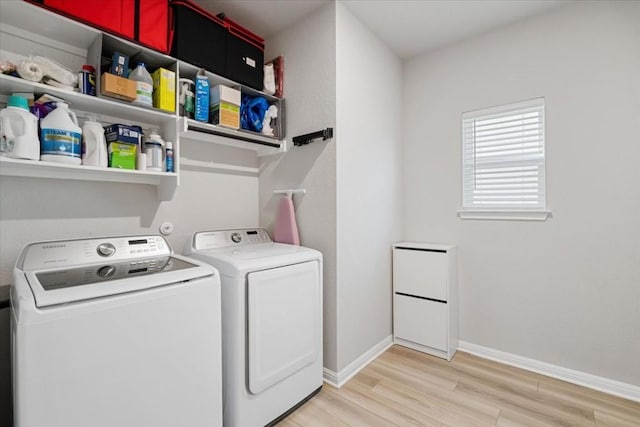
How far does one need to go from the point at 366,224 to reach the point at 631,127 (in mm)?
1732

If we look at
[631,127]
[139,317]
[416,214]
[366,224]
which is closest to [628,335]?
[631,127]

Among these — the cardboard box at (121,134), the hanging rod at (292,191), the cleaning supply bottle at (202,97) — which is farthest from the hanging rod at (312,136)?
the cardboard box at (121,134)

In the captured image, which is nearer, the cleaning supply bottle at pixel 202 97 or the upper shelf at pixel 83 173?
the upper shelf at pixel 83 173

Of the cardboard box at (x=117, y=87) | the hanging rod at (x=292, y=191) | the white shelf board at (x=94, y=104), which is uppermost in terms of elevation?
the cardboard box at (x=117, y=87)

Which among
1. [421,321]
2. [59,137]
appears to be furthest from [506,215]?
[59,137]

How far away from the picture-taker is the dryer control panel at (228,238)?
72.1 inches

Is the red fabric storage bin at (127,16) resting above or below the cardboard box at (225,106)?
above

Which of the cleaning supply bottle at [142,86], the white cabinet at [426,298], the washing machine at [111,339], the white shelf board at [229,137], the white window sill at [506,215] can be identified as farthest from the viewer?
the white cabinet at [426,298]

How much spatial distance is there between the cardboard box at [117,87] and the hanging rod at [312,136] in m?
1.01

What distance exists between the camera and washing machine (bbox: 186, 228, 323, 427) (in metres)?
1.46

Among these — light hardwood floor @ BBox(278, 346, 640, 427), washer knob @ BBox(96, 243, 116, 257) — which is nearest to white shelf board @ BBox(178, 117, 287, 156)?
washer knob @ BBox(96, 243, 116, 257)

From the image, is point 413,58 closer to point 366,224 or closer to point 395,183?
point 395,183

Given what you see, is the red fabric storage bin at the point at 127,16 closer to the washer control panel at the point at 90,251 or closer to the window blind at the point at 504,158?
the washer control panel at the point at 90,251

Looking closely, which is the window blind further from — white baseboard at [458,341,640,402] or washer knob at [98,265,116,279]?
washer knob at [98,265,116,279]
